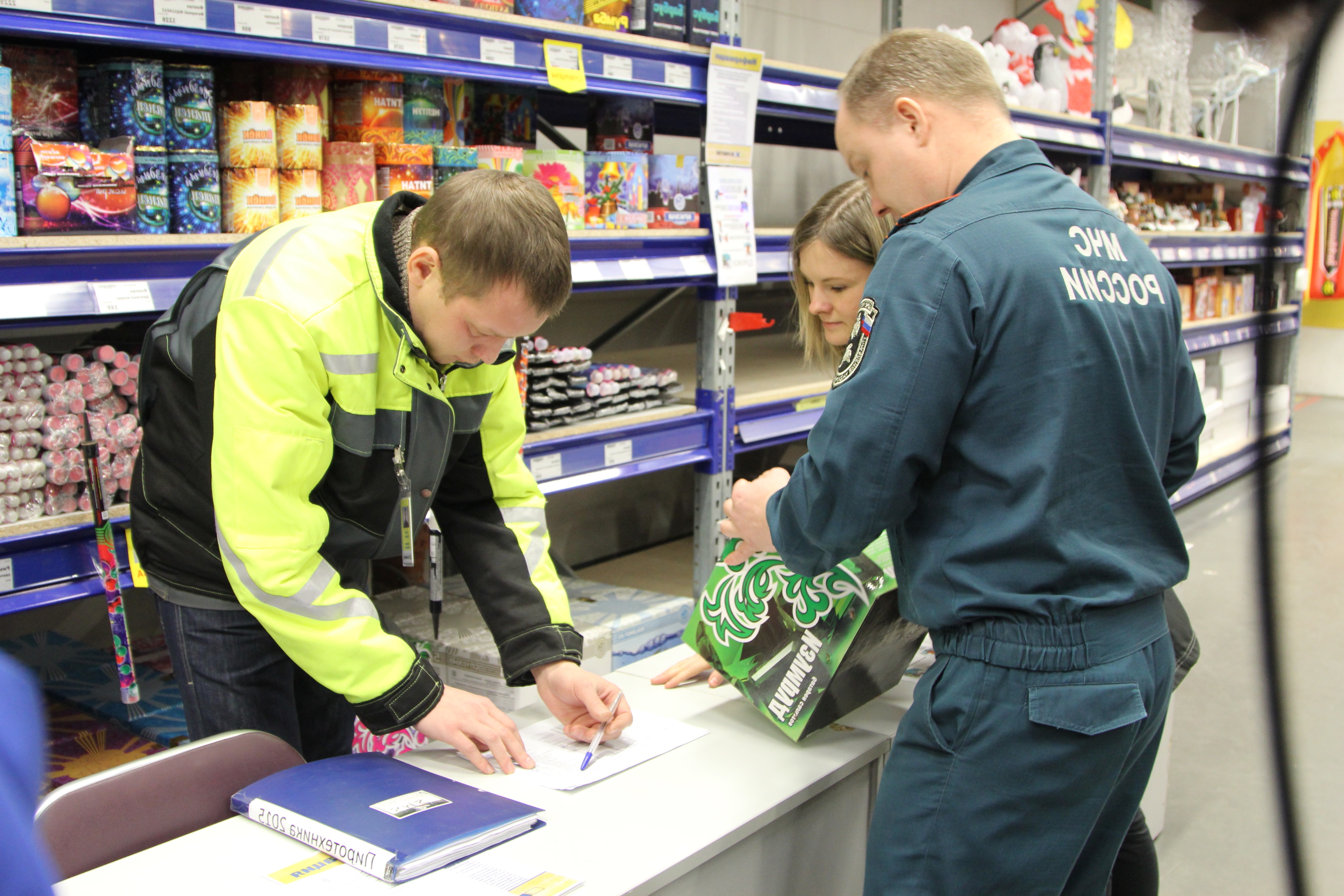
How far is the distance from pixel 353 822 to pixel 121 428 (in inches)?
40.7

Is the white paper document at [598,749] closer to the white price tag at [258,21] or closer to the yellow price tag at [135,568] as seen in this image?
the yellow price tag at [135,568]

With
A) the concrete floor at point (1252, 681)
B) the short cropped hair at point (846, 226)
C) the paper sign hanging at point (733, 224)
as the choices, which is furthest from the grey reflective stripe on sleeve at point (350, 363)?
the paper sign hanging at point (733, 224)

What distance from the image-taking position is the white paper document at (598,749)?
4.81 ft

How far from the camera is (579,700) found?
5.27ft

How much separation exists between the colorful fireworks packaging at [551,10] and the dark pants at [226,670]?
1.54 meters

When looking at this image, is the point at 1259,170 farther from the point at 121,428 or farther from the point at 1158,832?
the point at 1158,832

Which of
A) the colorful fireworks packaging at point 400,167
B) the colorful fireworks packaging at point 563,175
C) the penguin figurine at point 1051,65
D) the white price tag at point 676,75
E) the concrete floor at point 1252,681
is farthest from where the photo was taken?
the penguin figurine at point 1051,65

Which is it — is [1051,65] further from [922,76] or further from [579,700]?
[579,700]

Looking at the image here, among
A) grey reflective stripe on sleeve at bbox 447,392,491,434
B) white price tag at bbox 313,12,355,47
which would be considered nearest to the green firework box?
grey reflective stripe on sleeve at bbox 447,392,491,434

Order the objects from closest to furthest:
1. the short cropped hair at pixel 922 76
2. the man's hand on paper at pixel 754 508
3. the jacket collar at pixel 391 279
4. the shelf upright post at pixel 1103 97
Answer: the short cropped hair at pixel 922 76, the jacket collar at pixel 391 279, the man's hand on paper at pixel 754 508, the shelf upright post at pixel 1103 97

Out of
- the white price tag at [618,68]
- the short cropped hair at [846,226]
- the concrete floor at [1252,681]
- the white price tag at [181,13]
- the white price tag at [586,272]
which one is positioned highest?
the white price tag at [618,68]

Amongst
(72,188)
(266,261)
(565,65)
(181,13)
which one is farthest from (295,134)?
(266,261)

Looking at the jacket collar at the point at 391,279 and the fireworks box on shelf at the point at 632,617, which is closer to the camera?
the jacket collar at the point at 391,279

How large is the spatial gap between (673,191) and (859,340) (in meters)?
1.74
